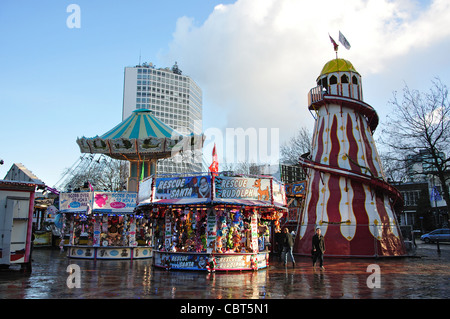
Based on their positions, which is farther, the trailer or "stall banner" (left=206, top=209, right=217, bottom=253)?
"stall banner" (left=206, top=209, right=217, bottom=253)

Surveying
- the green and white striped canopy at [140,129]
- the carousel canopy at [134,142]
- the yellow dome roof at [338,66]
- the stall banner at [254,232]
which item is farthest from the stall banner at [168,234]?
the yellow dome roof at [338,66]

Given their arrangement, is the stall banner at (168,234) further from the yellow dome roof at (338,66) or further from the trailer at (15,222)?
the yellow dome roof at (338,66)

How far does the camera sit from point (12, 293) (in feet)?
31.8

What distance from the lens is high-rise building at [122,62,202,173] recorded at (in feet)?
369

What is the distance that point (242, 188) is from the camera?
1546 centimetres

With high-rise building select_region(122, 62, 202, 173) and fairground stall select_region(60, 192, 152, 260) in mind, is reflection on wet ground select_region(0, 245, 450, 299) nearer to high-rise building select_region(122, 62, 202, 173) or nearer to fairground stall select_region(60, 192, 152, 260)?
fairground stall select_region(60, 192, 152, 260)

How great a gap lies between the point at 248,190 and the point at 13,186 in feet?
30.1

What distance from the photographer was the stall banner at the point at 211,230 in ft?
49.6

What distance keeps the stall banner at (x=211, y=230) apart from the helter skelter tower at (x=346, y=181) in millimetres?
9822

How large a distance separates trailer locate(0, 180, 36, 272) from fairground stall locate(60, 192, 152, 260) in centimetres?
857

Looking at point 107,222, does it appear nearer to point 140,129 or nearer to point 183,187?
point 140,129

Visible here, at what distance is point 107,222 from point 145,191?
8129 mm

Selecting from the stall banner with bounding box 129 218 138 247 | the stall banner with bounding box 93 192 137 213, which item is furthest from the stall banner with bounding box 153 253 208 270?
the stall banner with bounding box 93 192 137 213
